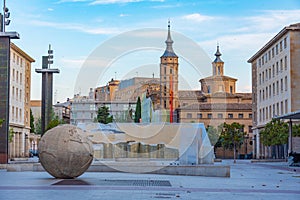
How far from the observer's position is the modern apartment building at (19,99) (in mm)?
72619

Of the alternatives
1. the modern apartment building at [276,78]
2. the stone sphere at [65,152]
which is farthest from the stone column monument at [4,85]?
the modern apartment building at [276,78]

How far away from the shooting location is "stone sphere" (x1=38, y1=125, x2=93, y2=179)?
1983 centimetres

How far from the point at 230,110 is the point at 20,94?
52412 mm

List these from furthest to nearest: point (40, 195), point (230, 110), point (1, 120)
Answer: point (230, 110)
point (1, 120)
point (40, 195)

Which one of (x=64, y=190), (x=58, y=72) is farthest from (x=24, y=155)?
(x=64, y=190)

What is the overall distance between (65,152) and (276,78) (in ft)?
182

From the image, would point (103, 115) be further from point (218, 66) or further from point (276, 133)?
point (218, 66)

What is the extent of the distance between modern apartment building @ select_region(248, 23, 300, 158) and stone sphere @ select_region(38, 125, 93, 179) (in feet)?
154

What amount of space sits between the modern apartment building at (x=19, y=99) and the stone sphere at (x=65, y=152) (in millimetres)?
51914

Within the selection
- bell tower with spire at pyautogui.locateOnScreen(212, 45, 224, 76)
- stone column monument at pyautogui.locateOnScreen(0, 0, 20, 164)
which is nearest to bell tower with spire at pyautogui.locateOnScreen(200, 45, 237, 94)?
bell tower with spire at pyautogui.locateOnScreen(212, 45, 224, 76)

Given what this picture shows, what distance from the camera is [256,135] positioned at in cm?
8475

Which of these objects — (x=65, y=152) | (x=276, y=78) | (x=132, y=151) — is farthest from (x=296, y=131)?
(x=65, y=152)

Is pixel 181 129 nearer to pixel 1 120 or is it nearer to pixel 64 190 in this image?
pixel 1 120

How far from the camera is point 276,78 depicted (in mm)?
71250
